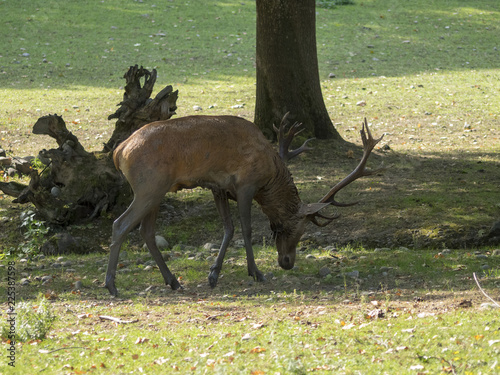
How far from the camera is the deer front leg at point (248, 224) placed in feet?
Result: 23.7

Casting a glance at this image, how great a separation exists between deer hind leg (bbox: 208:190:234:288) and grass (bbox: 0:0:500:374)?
0.17m

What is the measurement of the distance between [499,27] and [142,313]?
20205 millimetres

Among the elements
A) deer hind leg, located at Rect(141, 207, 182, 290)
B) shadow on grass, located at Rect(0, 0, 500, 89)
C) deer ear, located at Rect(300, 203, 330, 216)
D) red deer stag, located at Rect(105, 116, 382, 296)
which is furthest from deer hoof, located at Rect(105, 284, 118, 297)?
shadow on grass, located at Rect(0, 0, 500, 89)

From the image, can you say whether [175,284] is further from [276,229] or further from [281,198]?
[281,198]

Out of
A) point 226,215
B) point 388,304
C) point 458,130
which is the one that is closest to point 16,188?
point 226,215

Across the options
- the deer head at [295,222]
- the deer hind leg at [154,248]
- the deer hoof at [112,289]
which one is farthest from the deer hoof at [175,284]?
the deer head at [295,222]

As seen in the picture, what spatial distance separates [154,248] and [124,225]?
1.86 ft

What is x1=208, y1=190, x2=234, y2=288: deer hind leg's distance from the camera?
7160mm

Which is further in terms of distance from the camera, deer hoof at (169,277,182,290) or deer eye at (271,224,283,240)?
deer eye at (271,224,283,240)

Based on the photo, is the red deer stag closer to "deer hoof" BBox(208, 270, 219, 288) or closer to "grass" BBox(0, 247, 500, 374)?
"deer hoof" BBox(208, 270, 219, 288)

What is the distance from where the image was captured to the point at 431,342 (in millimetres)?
4641

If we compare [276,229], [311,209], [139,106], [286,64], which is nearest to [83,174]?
[139,106]

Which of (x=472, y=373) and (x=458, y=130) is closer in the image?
(x=472, y=373)

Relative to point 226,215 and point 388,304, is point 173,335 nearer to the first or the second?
point 388,304
